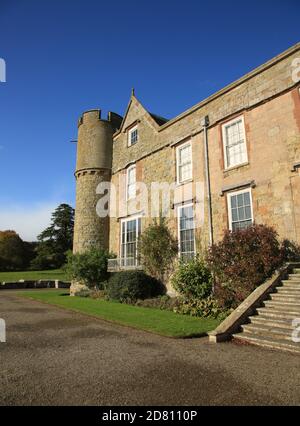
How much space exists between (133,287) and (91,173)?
1023 centimetres

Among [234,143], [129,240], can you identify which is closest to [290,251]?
[234,143]

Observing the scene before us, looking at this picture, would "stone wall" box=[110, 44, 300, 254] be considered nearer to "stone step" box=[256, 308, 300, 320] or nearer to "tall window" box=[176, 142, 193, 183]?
"tall window" box=[176, 142, 193, 183]

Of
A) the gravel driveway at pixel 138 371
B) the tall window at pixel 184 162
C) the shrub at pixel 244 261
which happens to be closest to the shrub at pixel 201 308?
the shrub at pixel 244 261

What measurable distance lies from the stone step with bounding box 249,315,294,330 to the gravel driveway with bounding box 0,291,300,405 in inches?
44.2

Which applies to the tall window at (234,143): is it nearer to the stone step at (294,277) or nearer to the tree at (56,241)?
the stone step at (294,277)

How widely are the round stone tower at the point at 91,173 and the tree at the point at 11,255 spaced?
41526 millimetres

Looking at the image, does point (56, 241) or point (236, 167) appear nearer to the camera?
point (236, 167)

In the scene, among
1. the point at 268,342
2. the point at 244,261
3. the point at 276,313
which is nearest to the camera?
the point at 268,342

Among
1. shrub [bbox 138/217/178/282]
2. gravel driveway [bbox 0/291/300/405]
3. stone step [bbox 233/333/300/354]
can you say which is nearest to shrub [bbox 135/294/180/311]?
shrub [bbox 138/217/178/282]

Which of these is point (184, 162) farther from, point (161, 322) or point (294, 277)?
point (161, 322)

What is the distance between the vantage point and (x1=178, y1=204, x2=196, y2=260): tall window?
1425 cm

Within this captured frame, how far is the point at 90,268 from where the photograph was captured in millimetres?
18078

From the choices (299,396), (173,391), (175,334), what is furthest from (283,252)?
(173,391)

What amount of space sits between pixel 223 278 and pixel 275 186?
416 centimetres
